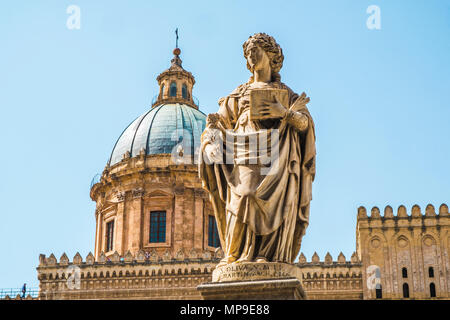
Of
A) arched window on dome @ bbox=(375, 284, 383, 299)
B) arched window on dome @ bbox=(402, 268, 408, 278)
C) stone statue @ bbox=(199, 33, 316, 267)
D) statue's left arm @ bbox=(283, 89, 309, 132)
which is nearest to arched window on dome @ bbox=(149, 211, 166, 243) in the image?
arched window on dome @ bbox=(375, 284, 383, 299)

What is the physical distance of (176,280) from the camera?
Answer: 42.0 metres

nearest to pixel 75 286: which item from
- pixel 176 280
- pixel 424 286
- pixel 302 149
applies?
pixel 176 280

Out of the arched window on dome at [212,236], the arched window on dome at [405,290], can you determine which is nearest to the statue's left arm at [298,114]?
the arched window on dome at [405,290]

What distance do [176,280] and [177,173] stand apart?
27.8 ft

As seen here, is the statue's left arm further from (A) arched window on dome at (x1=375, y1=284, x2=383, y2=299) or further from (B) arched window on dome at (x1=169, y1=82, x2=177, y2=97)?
(B) arched window on dome at (x1=169, y1=82, x2=177, y2=97)

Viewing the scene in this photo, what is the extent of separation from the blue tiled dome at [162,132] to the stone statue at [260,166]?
42092 millimetres

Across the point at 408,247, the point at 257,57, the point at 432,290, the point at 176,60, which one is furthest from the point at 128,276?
the point at 257,57

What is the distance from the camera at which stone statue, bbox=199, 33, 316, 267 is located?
239 inches

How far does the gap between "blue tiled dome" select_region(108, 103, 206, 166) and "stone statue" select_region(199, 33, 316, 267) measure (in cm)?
4209

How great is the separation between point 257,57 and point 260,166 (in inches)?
39.5

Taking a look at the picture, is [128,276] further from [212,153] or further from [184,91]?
[212,153]

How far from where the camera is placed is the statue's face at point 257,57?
6590 millimetres

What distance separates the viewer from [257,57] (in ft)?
21.7
